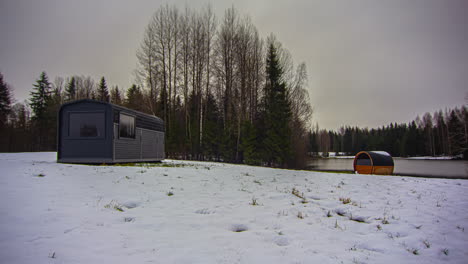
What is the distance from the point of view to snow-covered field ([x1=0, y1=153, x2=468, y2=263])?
2.86 m

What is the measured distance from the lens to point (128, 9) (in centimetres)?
1343

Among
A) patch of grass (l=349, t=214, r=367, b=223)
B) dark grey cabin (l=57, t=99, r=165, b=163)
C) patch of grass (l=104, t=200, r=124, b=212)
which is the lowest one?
patch of grass (l=349, t=214, r=367, b=223)

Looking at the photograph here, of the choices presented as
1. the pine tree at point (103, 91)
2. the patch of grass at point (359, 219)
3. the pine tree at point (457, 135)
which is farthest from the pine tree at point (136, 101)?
the pine tree at point (457, 135)

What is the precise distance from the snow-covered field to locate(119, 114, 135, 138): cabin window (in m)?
5.58

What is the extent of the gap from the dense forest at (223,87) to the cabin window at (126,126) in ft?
38.8

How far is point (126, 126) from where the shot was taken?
12.3 metres

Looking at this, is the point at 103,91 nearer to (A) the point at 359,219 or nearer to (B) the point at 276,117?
(B) the point at 276,117

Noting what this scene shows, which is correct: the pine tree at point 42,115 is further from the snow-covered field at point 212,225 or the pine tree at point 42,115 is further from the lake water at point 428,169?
the lake water at point 428,169

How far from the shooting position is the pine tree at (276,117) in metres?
23.6

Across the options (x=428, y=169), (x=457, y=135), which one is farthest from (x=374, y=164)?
(x=457, y=135)

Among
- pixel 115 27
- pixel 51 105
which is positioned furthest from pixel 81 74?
pixel 115 27

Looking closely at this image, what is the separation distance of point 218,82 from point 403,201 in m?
22.7

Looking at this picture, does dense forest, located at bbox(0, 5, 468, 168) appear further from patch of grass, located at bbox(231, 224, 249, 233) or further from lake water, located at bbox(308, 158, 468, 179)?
patch of grass, located at bbox(231, 224, 249, 233)

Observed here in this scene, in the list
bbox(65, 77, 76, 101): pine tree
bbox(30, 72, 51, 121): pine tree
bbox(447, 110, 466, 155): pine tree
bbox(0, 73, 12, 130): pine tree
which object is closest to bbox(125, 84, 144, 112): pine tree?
bbox(65, 77, 76, 101): pine tree
